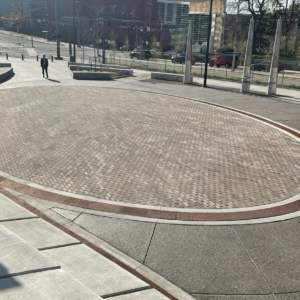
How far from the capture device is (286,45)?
182 ft

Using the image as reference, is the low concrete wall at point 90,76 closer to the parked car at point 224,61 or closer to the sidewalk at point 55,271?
the parked car at point 224,61

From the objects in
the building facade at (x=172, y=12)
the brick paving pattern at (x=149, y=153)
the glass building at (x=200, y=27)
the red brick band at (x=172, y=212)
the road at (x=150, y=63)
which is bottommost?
the red brick band at (x=172, y=212)

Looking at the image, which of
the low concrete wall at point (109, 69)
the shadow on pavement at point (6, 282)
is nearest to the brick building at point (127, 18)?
the low concrete wall at point (109, 69)

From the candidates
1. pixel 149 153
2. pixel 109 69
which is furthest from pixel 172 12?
pixel 149 153

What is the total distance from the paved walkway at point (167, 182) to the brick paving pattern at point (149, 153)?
4 cm

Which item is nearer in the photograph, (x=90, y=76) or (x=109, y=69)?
(x=90, y=76)

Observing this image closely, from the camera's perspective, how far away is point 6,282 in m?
4.91

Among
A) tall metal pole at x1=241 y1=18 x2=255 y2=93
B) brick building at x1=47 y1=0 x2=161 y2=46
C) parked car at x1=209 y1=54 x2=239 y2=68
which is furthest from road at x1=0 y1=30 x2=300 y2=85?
brick building at x1=47 y1=0 x2=161 y2=46

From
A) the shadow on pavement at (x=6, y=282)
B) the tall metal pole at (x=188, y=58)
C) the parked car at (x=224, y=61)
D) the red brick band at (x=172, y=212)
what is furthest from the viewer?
the parked car at (x=224, y=61)

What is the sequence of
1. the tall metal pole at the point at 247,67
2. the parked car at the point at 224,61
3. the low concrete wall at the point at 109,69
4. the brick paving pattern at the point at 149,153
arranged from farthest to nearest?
the parked car at the point at 224,61
the low concrete wall at the point at 109,69
the tall metal pole at the point at 247,67
the brick paving pattern at the point at 149,153

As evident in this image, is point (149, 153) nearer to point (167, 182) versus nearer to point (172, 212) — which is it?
A: point (167, 182)

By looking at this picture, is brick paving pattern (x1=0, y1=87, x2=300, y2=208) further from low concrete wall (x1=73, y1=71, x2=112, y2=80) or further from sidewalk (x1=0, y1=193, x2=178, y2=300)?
low concrete wall (x1=73, y1=71, x2=112, y2=80)

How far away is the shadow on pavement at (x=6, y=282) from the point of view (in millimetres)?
4800

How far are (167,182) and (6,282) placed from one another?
222 inches
